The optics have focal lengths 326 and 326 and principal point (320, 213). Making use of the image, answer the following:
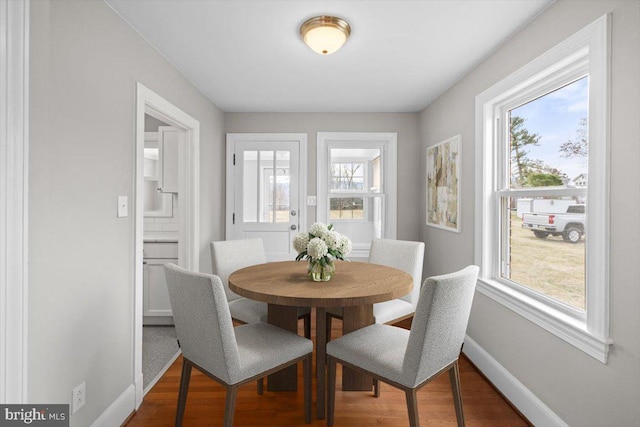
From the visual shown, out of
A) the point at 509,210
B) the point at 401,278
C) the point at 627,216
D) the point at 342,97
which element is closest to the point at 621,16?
the point at 627,216

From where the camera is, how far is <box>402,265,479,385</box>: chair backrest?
138 cm

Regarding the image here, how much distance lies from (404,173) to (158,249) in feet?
9.18

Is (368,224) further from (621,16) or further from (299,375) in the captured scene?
(621,16)

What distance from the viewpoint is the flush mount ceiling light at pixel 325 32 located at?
186 centimetres

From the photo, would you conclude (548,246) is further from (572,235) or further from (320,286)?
(320,286)

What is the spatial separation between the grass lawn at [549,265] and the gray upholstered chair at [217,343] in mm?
1434

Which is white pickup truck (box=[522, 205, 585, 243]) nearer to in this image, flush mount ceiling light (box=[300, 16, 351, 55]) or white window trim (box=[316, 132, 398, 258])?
flush mount ceiling light (box=[300, 16, 351, 55])

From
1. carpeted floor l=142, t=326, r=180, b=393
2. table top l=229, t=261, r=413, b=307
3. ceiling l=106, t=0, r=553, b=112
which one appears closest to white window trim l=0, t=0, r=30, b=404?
ceiling l=106, t=0, r=553, b=112

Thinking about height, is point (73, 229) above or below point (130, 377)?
above

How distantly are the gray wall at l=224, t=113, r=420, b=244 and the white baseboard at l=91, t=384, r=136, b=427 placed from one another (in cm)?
242

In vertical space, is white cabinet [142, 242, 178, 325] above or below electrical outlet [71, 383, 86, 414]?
above

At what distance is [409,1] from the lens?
170cm

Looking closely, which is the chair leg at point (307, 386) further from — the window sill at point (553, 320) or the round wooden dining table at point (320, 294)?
the window sill at point (553, 320)

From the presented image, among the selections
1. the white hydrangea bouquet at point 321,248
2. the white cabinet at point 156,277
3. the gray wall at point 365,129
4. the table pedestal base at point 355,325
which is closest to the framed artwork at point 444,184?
the gray wall at point 365,129
